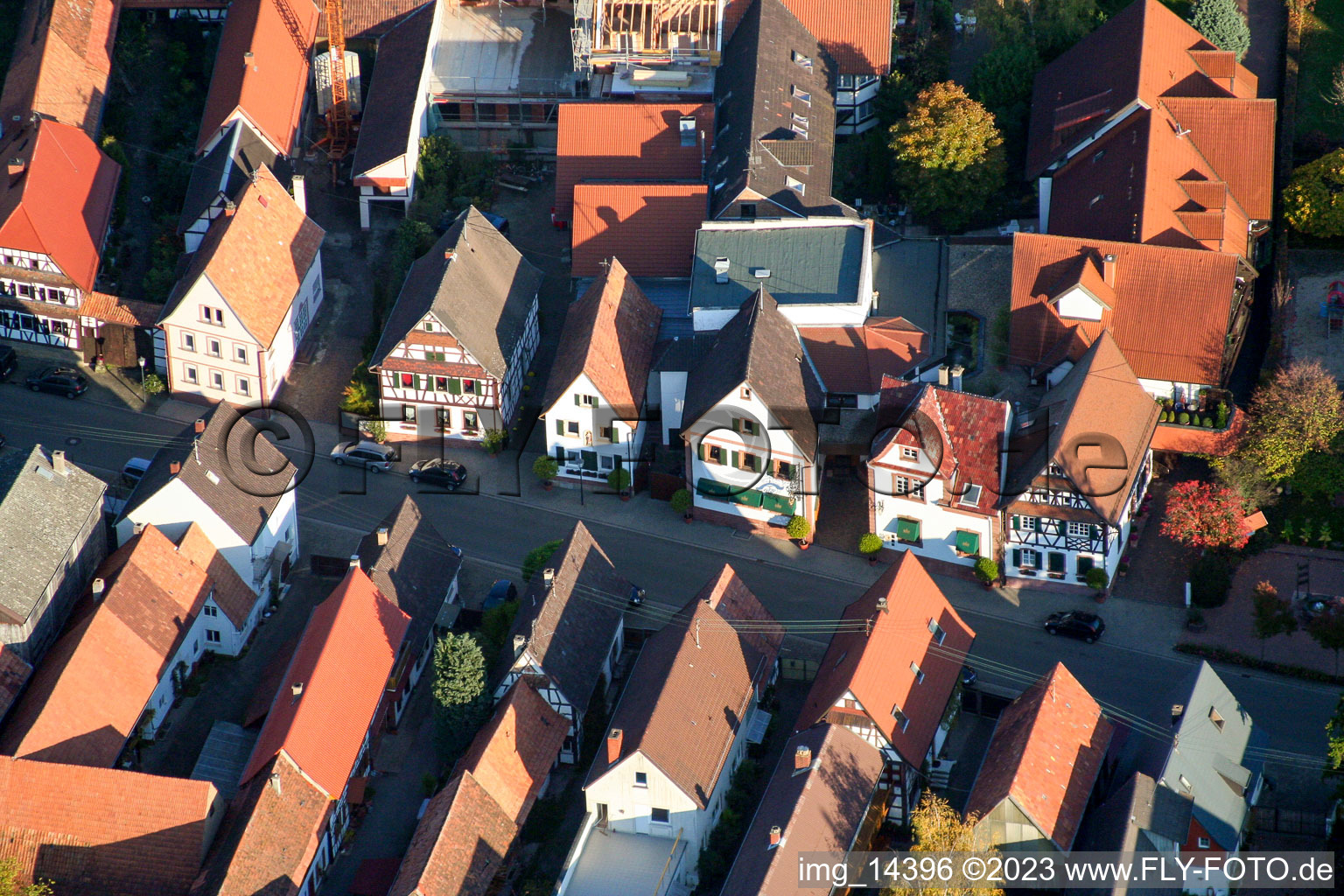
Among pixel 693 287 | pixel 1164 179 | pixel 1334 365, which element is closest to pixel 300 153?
pixel 693 287

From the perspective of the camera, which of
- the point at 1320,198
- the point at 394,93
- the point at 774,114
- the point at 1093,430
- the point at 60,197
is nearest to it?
the point at 1093,430

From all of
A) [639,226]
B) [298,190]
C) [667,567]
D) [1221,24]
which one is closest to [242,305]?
[298,190]

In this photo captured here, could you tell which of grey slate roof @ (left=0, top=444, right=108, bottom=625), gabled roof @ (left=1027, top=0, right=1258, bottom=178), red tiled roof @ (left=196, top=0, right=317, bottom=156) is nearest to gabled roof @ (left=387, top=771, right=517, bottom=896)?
grey slate roof @ (left=0, top=444, right=108, bottom=625)

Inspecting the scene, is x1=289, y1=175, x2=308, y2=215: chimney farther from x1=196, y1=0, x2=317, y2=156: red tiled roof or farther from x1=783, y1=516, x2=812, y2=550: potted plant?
x1=783, y1=516, x2=812, y2=550: potted plant

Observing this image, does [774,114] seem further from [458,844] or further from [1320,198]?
[458,844]

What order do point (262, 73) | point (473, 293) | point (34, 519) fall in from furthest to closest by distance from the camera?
point (262, 73) < point (473, 293) < point (34, 519)

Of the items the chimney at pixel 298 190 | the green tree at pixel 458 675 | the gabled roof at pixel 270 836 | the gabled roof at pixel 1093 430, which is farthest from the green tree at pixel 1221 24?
the gabled roof at pixel 270 836

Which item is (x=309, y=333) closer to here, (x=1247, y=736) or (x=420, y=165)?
(x=420, y=165)
